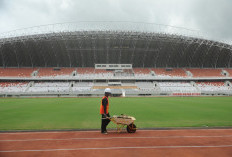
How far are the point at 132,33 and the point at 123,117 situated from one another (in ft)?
154

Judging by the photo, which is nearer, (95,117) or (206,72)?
(95,117)

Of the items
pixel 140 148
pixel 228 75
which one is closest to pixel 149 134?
pixel 140 148

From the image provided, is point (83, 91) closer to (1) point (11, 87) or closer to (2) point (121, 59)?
(2) point (121, 59)

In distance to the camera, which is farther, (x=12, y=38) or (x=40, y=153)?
(x=12, y=38)

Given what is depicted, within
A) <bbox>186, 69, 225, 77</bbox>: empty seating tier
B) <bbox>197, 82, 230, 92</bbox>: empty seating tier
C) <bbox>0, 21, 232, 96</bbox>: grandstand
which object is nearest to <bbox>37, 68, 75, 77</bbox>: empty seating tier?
<bbox>0, 21, 232, 96</bbox>: grandstand

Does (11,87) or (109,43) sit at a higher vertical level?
(109,43)

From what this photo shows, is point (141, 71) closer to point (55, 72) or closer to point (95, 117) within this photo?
point (55, 72)

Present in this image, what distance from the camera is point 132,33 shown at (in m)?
52.8

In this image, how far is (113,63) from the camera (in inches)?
2645

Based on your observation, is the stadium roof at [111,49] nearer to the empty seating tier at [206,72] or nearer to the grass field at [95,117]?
the empty seating tier at [206,72]

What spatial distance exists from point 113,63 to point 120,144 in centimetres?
6083

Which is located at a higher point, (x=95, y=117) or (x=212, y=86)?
(x=212, y=86)

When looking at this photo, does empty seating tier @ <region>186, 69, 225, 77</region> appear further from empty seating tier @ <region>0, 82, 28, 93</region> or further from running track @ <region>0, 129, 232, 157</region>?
running track @ <region>0, 129, 232, 157</region>

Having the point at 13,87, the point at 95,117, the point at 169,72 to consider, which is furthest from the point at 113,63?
the point at 95,117
